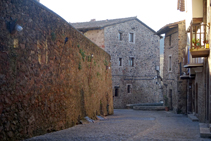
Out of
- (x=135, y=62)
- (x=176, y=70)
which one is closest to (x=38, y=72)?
(x=176, y=70)

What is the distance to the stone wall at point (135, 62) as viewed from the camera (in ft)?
101

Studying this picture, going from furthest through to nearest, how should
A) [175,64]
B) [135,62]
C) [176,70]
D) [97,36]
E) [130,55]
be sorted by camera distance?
[135,62] < [130,55] < [97,36] < [175,64] < [176,70]

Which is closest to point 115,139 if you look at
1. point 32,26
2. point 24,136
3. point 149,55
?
point 24,136

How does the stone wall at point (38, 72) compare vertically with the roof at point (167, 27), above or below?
below

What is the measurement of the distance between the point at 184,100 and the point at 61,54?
1447cm

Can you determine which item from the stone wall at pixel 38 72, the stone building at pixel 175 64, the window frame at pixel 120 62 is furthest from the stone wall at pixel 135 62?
the stone wall at pixel 38 72

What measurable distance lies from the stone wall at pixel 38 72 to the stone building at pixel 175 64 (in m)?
11.1

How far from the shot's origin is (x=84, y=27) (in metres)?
30.3

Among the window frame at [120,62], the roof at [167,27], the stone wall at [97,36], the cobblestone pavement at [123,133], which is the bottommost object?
the cobblestone pavement at [123,133]

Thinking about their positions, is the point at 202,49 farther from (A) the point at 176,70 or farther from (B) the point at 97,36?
(B) the point at 97,36

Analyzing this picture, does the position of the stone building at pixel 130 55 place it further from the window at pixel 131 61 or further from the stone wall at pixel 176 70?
the stone wall at pixel 176 70

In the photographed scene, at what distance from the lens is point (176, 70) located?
21625mm

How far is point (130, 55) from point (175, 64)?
10.7 metres

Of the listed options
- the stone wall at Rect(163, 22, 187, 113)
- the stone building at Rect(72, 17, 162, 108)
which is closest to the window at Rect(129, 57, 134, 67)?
the stone building at Rect(72, 17, 162, 108)
